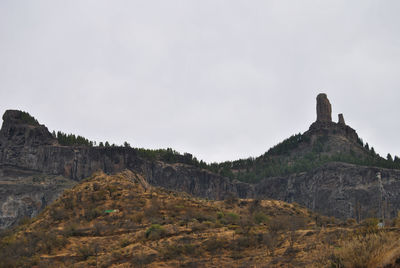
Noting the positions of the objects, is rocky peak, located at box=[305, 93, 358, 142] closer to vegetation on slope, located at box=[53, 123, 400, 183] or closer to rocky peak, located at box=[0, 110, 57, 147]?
vegetation on slope, located at box=[53, 123, 400, 183]

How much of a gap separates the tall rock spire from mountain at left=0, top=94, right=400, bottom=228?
6.79m

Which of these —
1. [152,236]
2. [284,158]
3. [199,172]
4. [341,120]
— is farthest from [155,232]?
[341,120]

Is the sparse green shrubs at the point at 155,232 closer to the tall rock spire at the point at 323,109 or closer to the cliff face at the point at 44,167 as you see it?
the cliff face at the point at 44,167

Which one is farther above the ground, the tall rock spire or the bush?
the tall rock spire

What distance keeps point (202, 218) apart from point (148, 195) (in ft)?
37.9

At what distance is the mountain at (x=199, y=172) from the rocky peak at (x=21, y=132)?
10.5 inches

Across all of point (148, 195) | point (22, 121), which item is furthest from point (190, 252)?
point (22, 121)

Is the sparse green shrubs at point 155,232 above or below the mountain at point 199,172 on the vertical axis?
below

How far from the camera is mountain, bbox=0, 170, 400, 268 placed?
3806 cm

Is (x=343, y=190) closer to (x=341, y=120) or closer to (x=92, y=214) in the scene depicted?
(x=341, y=120)

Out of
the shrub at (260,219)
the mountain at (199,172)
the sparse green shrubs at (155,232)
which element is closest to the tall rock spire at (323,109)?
the mountain at (199,172)

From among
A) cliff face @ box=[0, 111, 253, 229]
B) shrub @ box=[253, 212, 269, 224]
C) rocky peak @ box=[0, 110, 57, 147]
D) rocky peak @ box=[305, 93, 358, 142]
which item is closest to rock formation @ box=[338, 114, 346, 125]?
rocky peak @ box=[305, 93, 358, 142]

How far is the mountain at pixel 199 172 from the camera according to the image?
120875 mm

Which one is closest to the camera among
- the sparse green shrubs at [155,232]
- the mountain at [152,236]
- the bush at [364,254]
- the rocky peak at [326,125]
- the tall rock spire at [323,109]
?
the bush at [364,254]
